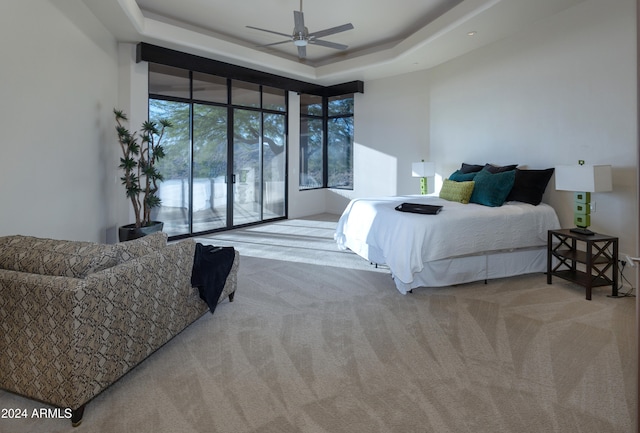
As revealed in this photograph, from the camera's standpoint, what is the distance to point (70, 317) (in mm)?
1756

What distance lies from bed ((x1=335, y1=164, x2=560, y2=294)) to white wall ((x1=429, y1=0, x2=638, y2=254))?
2.21 feet

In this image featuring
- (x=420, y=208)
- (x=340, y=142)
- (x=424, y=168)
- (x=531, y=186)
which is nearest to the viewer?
(x=420, y=208)

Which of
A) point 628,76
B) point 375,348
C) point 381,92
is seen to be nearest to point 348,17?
point 381,92

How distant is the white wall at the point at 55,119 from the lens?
3.09 m

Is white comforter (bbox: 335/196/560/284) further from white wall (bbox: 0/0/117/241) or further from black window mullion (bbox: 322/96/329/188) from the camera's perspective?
black window mullion (bbox: 322/96/329/188)

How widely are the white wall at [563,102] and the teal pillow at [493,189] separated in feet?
2.24

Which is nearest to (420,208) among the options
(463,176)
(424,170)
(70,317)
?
(463,176)

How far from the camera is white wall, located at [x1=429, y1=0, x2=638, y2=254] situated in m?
3.83

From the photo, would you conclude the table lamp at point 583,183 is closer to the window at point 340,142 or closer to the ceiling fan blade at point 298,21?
the ceiling fan blade at point 298,21

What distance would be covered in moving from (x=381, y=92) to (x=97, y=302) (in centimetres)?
714

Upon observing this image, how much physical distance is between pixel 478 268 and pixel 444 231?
0.64m

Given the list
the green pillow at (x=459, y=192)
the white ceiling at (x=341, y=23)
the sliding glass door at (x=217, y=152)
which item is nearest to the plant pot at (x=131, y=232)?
the sliding glass door at (x=217, y=152)

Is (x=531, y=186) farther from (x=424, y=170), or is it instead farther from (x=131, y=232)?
(x=131, y=232)

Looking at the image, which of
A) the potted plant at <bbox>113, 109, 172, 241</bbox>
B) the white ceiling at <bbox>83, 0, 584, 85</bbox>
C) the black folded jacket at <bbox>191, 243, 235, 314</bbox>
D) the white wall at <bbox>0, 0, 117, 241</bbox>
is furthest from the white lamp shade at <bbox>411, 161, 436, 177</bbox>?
the white wall at <bbox>0, 0, 117, 241</bbox>
